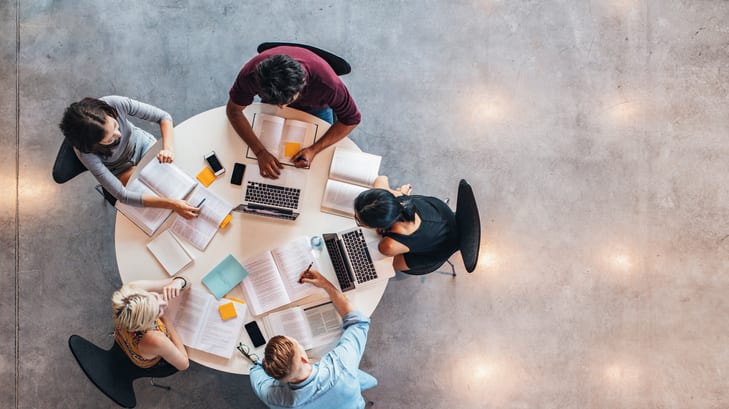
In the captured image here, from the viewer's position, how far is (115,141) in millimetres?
2457

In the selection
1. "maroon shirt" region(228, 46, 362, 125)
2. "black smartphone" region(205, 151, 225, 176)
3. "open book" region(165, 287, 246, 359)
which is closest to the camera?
"maroon shirt" region(228, 46, 362, 125)

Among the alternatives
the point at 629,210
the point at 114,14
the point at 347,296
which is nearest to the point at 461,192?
the point at 347,296

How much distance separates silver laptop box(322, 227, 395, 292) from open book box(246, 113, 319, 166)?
0.46m

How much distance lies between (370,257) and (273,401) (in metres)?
0.79

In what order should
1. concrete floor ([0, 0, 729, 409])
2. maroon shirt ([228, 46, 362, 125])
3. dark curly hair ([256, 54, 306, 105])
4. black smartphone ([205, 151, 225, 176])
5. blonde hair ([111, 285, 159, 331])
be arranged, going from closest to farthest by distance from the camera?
dark curly hair ([256, 54, 306, 105]) < blonde hair ([111, 285, 159, 331]) < maroon shirt ([228, 46, 362, 125]) < black smartphone ([205, 151, 225, 176]) < concrete floor ([0, 0, 729, 409])

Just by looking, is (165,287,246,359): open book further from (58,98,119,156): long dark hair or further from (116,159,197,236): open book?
(58,98,119,156): long dark hair

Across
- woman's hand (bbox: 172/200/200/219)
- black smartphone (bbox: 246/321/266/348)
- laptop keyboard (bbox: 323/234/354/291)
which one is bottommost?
black smartphone (bbox: 246/321/266/348)

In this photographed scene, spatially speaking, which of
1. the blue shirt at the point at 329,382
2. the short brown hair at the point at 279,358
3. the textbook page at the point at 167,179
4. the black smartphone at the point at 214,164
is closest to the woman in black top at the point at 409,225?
the blue shirt at the point at 329,382

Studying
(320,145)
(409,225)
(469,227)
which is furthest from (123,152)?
(469,227)

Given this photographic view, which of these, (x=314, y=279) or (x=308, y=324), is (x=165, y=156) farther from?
(x=308, y=324)

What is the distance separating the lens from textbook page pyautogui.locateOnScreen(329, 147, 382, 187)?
8.10ft

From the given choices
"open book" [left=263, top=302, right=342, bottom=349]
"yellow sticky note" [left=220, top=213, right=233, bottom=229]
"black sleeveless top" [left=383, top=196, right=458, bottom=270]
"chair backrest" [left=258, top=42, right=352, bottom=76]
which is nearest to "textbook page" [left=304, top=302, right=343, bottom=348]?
"open book" [left=263, top=302, right=342, bottom=349]

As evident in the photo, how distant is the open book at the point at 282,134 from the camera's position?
8.07ft

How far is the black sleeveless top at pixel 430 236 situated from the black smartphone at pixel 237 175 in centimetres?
78
